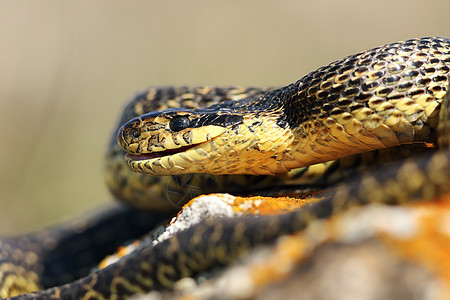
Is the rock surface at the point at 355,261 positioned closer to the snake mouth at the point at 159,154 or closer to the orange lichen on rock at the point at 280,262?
the orange lichen on rock at the point at 280,262

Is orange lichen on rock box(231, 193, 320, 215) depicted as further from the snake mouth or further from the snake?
the snake mouth

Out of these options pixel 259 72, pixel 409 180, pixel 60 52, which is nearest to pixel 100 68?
pixel 60 52

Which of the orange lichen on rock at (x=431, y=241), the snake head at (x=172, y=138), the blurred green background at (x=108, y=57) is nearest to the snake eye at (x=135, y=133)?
the snake head at (x=172, y=138)

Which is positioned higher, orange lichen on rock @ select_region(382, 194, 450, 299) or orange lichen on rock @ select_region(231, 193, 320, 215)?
orange lichen on rock @ select_region(382, 194, 450, 299)

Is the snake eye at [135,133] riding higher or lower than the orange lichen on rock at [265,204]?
higher

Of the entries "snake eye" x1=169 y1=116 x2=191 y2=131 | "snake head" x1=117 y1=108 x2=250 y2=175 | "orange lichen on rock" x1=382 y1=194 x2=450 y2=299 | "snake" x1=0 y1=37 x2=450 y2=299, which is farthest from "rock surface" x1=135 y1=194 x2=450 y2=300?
"snake eye" x1=169 y1=116 x2=191 y2=131

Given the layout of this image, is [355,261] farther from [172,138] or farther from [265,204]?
[172,138]
